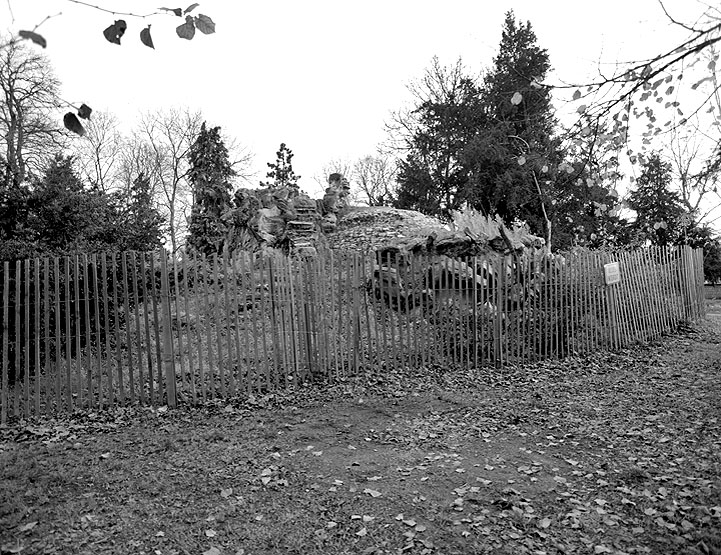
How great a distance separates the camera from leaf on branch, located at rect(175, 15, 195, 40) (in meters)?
2.00

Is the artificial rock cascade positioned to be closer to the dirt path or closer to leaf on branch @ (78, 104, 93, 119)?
the dirt path

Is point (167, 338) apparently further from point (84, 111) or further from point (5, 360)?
point (84, 111)

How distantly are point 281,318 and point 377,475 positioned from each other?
2.81 meters

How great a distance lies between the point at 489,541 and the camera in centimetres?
300

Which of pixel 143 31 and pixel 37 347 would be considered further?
pixel 37 347

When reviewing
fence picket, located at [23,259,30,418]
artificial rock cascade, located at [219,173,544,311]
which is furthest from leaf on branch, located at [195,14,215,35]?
artificial rock cascade, located at [219,173,544,311]

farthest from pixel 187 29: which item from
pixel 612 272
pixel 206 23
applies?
pixel 612 272

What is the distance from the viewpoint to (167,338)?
5617 mm

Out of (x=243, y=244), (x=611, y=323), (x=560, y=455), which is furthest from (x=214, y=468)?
(x=243, y=244)

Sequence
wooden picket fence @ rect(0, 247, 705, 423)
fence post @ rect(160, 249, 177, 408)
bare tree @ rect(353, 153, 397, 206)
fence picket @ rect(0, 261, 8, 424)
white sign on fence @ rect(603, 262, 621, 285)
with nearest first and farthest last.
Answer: fence picket @ rect(0, 261, 8, 424), wooden picket fence @ rect(0, 247, 705, 423), fence post @ rect(160, 249, 177, 408), white sign on fence @ rect(603, 262, 621, 285), bare tree @ rect(353, 153, 397, 206)

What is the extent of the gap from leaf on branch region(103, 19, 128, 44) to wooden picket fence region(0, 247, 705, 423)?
141 inches

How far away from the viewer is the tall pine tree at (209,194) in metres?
17.6

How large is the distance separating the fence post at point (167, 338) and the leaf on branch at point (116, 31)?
152 inches

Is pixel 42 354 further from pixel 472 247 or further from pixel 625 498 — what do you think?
pixel 472 247
